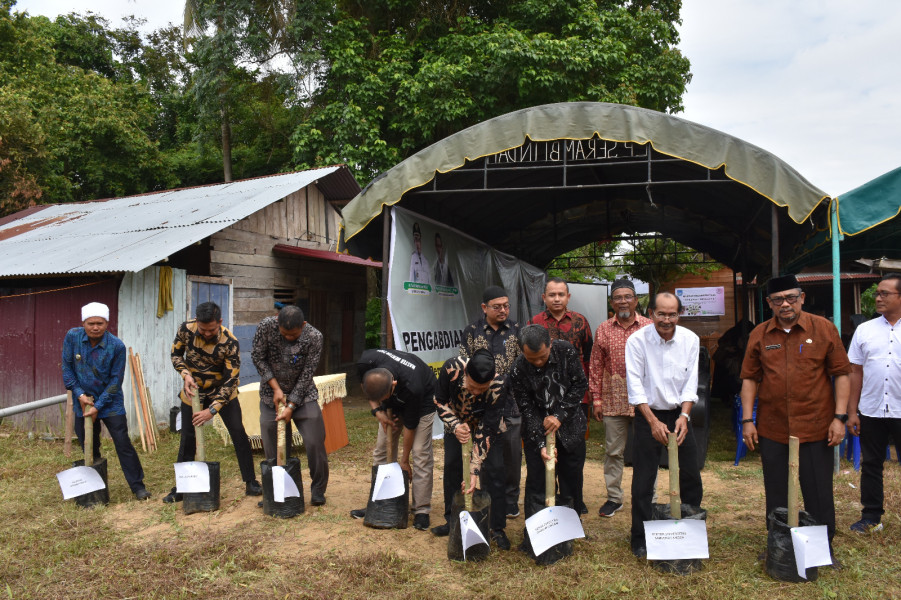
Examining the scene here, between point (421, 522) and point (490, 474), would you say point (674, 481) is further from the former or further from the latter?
point (421, 522)

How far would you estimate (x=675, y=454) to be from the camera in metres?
3.49

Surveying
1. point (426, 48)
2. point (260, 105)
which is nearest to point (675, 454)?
point (426, 48)

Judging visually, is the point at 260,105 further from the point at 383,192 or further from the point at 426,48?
the point at 383,192

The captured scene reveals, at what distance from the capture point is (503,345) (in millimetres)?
4668

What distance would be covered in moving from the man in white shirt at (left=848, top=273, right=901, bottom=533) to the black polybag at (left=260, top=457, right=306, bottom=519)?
12.8 feet

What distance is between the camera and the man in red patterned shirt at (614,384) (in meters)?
4.73

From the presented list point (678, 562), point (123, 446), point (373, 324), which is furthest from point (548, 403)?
point (373, 324)

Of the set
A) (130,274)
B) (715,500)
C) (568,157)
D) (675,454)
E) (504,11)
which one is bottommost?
(715,500)

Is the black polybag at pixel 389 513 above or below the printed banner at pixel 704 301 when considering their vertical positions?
below

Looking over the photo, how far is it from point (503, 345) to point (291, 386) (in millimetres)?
1765

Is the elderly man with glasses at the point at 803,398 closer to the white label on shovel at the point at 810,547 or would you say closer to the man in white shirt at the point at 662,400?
the white label on shovel at the point at 810,547

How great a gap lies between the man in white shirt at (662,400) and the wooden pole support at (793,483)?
1.64 feet

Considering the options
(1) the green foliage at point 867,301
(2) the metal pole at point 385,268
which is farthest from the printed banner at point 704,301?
(2) the metal pole at point 385,268

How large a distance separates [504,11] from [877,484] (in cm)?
1450
